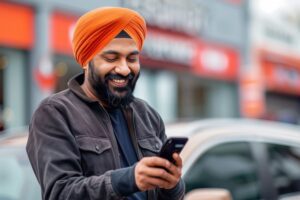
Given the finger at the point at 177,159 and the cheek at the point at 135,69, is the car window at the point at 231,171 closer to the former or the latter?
the cheek at the point at 135,69

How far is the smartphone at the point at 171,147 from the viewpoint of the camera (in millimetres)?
1901

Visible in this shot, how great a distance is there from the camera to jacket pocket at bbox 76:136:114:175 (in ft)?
6.75

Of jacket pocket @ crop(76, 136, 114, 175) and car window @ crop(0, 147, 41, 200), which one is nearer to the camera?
jacket pocket @ crop(76, 136, 114, 175)

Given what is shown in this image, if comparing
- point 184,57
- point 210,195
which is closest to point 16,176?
point 210,195

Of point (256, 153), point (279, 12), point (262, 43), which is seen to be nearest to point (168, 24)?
point (262, 43)

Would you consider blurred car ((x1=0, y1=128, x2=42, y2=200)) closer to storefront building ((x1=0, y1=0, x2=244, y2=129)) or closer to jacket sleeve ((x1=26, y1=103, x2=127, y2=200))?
jacket sleeve ((x1=26, y1=103, x2=127, y2=200))

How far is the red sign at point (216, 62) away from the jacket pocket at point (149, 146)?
15.8 m

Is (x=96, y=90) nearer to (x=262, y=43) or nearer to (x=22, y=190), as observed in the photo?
(x=22, y=190)

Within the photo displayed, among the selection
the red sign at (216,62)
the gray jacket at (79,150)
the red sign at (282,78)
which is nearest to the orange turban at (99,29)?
the gray jacket at (79,150)

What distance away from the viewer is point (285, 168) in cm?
416

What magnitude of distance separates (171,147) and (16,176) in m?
1.69

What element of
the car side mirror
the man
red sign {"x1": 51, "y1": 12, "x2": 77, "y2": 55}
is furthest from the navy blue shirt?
red sign {"x1": 51, "y1": 12, "x2": 77, "y2": 55}

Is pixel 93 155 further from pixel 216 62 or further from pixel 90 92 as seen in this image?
pixel 216 62

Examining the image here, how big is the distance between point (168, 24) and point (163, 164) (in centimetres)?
1496
